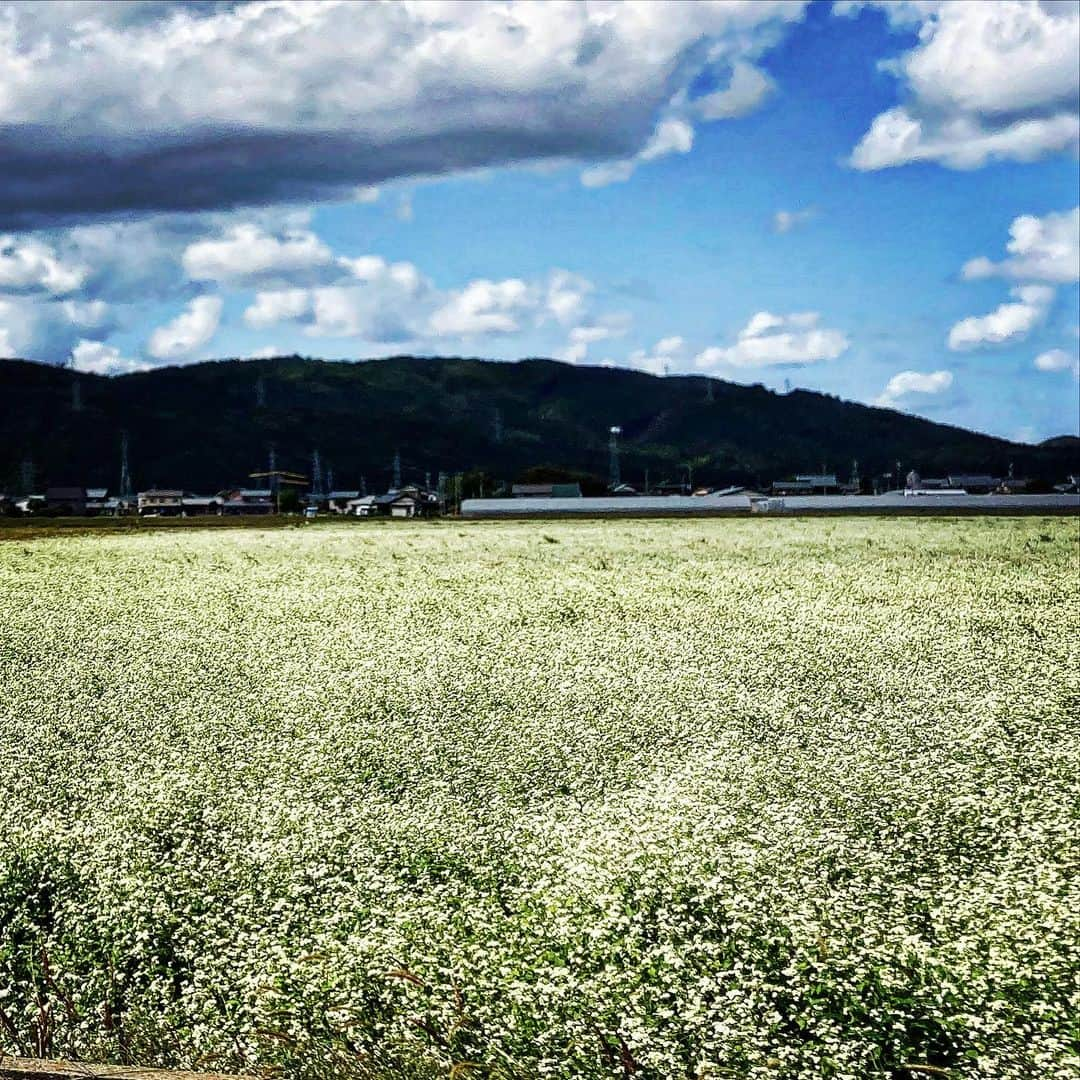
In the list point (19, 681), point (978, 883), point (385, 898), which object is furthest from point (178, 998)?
point (19, 681)

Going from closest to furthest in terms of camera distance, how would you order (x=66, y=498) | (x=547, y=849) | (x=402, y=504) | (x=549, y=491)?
(x=547, y=849) < (x=549, y=491) < (x=402, y=504) < (x=66, y=498)

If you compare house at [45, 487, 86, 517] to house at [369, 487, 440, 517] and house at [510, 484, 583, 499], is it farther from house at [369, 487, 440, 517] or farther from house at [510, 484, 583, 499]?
house at [510, 484, 583, 499]

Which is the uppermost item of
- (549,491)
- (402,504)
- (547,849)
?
(549,491)

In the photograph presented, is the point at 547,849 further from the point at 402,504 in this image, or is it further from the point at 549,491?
the point at 402,504

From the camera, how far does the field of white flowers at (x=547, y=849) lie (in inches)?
320

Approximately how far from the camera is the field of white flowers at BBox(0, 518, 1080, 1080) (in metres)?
8.14

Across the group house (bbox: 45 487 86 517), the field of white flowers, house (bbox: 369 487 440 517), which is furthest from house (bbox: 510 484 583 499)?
the field of white flowers

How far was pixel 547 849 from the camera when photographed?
36.1 ft

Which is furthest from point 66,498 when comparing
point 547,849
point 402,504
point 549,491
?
point 547,849

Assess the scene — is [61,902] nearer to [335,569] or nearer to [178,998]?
[178,998]

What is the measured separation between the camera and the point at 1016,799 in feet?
39.1

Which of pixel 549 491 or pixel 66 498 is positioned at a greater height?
pixel 66 498

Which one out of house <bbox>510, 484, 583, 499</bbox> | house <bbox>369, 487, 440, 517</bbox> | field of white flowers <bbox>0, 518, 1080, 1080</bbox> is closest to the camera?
field of white flowers <bbox>0, 518, 1080, 1080</bbox>

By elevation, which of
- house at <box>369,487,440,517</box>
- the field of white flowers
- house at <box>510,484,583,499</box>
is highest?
house at <box>510,484,583,499</box>
